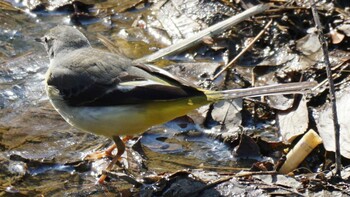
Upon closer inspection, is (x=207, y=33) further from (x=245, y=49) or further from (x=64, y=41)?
(x=64, y=41)

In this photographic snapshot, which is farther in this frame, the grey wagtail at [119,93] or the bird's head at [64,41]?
the bird's head at [64,41]

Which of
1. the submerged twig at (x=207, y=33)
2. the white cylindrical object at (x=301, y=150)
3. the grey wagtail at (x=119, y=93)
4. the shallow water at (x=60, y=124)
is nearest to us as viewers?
the grey wagtail at (x=119, y=93)

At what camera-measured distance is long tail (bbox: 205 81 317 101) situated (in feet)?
20.5

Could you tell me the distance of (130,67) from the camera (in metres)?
6.79

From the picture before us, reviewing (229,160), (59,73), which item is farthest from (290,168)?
(59,73)

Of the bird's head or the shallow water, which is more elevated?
the bird's head

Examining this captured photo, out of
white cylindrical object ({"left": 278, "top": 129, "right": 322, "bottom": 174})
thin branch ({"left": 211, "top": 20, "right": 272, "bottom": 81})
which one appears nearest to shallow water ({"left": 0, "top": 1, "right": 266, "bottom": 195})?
thin branch ({"left": 211, "top": 20, "right": 272, "bottom": 81})

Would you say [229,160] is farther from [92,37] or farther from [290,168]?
[92,37]

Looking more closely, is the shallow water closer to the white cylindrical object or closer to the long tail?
the white cylindrical object

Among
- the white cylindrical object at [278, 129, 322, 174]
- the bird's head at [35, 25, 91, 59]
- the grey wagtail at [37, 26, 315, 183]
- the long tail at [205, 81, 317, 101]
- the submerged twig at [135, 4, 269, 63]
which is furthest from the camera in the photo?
the submerged twig at [135, 4, 269, 63]

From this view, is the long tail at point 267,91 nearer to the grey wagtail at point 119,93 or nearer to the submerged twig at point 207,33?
the grey wagtail at point 119,93

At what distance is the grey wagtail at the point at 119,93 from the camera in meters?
6.36

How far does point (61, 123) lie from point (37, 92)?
69cm

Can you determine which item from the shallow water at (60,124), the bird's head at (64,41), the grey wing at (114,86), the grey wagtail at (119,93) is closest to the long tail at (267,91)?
the grey wagtail at (119,93)
